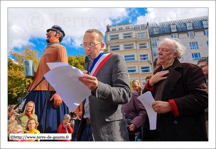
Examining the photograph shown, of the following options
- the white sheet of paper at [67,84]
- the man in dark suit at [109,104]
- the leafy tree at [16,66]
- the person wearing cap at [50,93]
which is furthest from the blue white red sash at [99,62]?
the leafy tree at [16,66]

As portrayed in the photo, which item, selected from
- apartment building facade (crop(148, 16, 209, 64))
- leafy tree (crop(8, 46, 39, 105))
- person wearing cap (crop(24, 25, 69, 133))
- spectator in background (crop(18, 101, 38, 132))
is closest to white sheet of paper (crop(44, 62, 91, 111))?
person wearing cap (crop(24, 25, 69, 133))

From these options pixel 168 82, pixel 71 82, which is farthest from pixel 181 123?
pixel 71 82

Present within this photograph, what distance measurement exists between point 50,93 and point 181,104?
1565mm

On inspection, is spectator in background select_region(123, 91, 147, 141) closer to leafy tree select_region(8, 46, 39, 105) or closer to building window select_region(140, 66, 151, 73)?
leafy tree select_region(8, 46, 39, 105)

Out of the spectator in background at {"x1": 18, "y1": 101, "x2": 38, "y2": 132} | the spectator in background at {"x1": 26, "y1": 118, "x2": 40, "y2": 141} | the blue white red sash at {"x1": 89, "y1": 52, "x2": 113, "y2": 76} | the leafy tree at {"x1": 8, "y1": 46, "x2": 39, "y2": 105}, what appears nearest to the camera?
the blue white red sash at {"x1": 89, "y1": 52, "x2": 113, "y2": 76}

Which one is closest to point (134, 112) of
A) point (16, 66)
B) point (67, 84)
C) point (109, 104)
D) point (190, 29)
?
point (109, 104)

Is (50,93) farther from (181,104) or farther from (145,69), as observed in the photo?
(145,69)

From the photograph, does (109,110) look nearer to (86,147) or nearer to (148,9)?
(86,147)

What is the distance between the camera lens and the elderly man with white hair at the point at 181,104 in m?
1.58

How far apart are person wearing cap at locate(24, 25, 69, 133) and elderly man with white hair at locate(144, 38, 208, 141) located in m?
1.18

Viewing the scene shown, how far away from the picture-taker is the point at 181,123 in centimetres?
162

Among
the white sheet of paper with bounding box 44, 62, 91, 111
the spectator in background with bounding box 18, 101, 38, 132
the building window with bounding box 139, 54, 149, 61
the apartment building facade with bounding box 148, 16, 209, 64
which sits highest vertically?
the building window with bounding box 139, 54, 149, 61

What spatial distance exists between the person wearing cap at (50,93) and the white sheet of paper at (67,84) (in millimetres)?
813

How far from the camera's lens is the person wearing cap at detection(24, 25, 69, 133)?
7.04 ft
